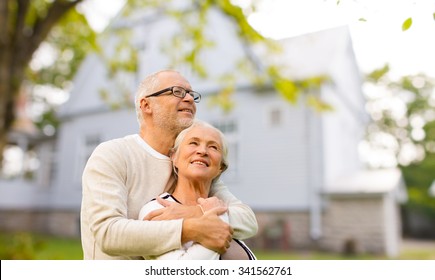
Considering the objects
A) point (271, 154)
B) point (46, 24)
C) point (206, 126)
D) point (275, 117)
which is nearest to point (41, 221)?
point (271, 154)

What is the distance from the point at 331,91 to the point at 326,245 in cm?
185

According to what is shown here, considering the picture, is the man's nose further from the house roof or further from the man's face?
the house roof

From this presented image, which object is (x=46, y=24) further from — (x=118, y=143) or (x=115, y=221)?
(x=115, y=221)

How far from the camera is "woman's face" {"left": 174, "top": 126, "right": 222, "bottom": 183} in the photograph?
2.48 feet

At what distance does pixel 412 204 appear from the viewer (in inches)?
207

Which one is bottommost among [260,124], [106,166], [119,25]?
[106,166]

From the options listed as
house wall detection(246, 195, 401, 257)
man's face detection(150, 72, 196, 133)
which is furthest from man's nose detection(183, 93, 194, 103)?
house wall detection(246, 195, 401, 257)

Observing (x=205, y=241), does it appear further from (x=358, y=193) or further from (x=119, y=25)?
(x=358, y=193)

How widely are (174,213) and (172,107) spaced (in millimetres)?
204

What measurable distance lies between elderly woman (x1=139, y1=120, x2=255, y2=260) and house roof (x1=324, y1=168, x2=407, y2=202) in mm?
4131

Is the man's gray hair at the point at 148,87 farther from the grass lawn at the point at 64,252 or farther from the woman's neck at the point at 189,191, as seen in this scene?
the grass lawn at the point at 64,252
